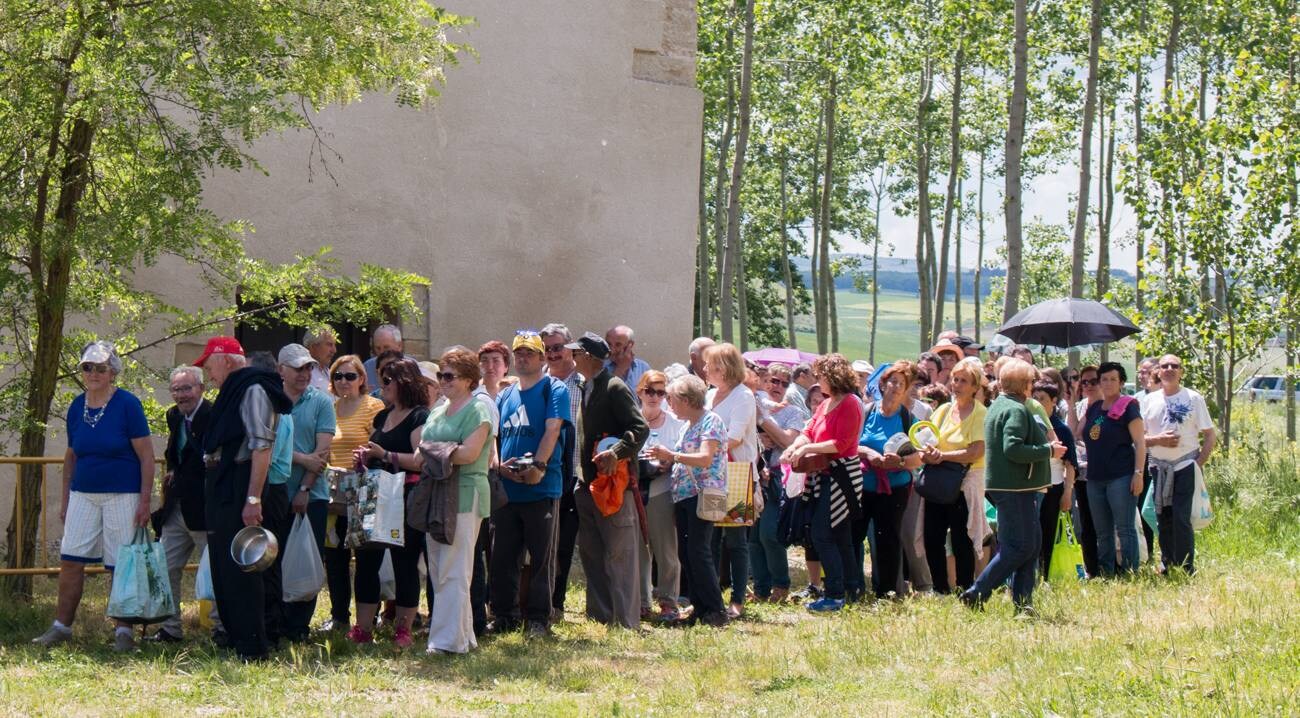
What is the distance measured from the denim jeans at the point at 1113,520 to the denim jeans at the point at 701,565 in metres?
3.29

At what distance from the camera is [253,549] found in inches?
284

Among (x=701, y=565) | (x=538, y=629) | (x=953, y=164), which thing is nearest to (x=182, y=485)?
(x=538, y=629)

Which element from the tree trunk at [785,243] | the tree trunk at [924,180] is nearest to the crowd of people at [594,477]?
the tree trunk at [924,180]

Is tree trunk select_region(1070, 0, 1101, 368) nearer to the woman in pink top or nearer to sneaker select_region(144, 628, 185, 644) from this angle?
the woman in pink top

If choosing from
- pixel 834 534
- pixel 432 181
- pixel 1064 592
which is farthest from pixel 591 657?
pixel 432 181

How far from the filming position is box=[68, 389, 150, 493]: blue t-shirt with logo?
306 inches

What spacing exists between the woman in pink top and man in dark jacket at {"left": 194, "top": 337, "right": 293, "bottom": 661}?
351cm

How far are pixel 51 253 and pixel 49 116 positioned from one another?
843 mm

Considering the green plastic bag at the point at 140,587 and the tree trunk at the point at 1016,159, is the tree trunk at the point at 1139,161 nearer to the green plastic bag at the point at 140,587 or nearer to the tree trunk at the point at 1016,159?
the tree trunk at the point at 1016,159

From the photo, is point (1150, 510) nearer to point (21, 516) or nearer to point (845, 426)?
point (845, 426)

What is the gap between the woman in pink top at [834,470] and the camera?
9117 millimetres

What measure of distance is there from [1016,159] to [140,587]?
480 inches

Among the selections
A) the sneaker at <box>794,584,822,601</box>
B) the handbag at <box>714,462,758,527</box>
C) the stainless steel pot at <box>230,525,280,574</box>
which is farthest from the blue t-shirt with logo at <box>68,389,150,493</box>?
the sneaker at <box>794,584,822,601</box>

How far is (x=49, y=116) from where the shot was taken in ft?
27.9
